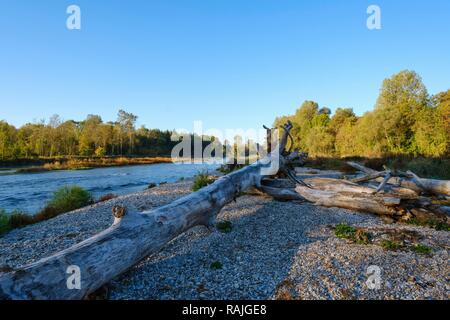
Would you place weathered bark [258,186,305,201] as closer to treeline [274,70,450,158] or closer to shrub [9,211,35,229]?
shrub [9,211,35,229]

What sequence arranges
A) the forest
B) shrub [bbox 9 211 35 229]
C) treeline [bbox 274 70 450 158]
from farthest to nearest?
the forest, treeline [bbox 274 70 450 158], shrub [bbox 9 211 35 229]

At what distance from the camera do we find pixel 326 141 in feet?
119

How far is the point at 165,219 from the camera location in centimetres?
393

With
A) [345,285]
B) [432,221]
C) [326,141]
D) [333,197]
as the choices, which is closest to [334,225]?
[333,197]

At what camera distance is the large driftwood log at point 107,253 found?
2.24m

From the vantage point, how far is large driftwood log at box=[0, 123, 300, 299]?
7.36 feet

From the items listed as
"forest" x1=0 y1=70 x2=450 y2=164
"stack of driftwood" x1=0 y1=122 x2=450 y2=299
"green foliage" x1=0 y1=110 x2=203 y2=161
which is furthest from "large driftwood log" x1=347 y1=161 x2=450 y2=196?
"green foliage" x1=0 y1=110 x2=203 y2=161

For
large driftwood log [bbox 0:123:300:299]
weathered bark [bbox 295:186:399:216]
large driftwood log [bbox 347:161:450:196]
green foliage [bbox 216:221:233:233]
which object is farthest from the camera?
large driftwood log [bbox 347:161:450:196]

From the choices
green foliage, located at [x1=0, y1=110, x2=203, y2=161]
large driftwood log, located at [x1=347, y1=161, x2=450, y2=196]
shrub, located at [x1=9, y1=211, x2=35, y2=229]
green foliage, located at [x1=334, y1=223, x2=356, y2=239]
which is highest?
green foliage, located at [x1=0, y1=110, x2=203, y2=161]

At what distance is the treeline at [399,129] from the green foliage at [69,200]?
24.0m

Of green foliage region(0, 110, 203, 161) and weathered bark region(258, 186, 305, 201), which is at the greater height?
green foliage region(0, 110, 203, 161)
